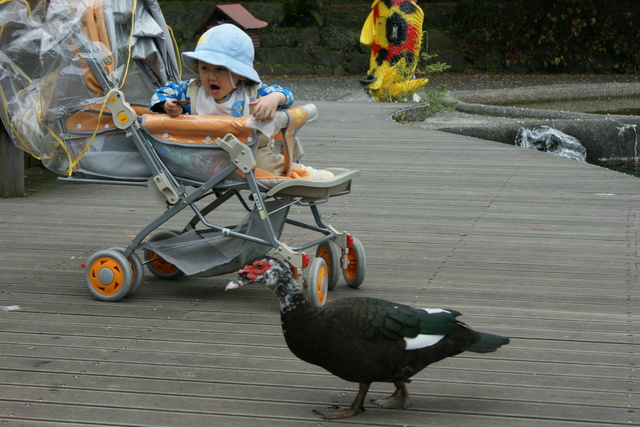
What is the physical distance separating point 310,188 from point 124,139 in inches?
35.0

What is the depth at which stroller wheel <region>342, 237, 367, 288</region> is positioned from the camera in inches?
174

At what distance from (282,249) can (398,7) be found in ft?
33.0

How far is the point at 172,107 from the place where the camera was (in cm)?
417

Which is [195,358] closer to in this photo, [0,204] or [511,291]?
[511,291]

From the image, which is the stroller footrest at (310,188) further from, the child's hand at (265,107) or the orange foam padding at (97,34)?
the orange foam padding at (97,34)

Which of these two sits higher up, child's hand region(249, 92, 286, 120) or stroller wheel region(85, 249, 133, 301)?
child's hand region(249, 92, 286, 120)

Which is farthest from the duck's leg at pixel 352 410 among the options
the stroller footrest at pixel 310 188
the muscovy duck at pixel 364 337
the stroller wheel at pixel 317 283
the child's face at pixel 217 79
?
the child's face at pixel 217 79

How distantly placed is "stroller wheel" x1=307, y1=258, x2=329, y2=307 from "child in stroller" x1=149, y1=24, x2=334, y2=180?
20.5 inches

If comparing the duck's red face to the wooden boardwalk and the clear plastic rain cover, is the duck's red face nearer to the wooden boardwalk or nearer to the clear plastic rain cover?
the wooden boardwalk

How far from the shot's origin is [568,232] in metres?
5.59

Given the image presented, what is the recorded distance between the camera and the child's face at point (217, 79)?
430cm

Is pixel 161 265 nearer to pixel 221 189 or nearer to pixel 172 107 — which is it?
pixel 221 189

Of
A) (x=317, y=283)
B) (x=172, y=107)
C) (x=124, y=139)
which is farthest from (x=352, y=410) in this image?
(x=124, y=139)

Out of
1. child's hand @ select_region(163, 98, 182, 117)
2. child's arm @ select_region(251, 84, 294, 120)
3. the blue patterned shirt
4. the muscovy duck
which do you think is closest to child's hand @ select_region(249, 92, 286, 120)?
child's arm @ select_region(251, 84, 294, 120)
